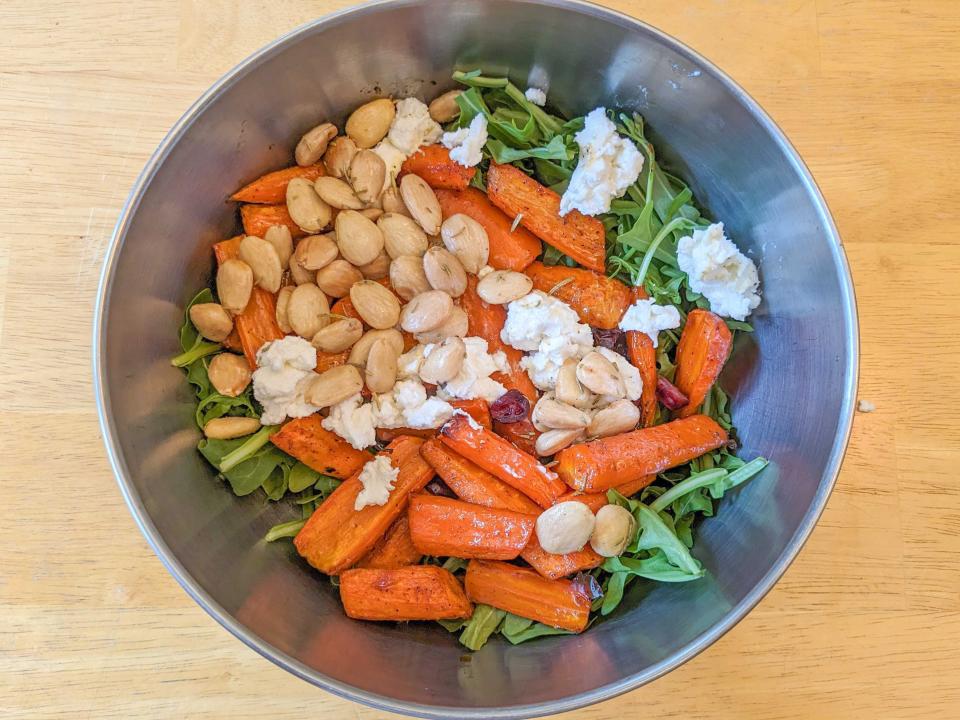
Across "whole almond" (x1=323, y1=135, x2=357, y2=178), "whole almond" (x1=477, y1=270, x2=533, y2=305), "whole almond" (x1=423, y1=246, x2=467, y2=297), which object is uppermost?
"whole almond" (x1=323, y1=135, x2=357, y2=178)

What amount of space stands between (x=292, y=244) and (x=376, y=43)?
321mm

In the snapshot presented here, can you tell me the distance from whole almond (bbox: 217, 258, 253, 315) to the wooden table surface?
225 mm

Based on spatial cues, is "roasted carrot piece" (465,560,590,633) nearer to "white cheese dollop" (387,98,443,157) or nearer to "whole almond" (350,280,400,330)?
"whole almond" (350,280,400,330)

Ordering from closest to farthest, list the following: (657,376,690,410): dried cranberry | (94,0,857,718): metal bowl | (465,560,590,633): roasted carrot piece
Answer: (94,0,857,718): metal bowl
(465,560,590,633): roasted carrot piece
(657,376,690,410): dried cranberry

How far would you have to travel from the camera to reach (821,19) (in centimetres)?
124

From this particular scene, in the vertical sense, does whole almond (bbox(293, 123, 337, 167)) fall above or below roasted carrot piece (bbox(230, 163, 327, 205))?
above

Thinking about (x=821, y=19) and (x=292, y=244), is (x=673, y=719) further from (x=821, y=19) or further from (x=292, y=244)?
(x=821, y=19)

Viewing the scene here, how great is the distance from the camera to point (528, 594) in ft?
3.52

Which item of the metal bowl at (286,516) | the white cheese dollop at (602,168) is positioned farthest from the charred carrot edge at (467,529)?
the white cheese dollop at (602,168)

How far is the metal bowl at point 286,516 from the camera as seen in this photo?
37.6 inches

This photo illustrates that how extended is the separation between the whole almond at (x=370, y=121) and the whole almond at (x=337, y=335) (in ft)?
0.92

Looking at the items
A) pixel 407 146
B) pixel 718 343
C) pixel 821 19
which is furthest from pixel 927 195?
pixel 407 146

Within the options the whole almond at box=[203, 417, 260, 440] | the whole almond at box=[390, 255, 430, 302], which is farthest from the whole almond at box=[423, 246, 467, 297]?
the whole almond at box=[203, 417, 260, 440]

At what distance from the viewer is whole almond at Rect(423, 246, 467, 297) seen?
1.13m
